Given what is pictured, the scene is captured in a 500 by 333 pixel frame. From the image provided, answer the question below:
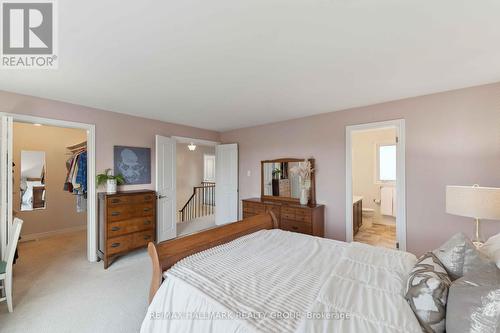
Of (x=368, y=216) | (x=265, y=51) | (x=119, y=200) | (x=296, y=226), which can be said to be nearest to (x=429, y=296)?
(x=265, y=51)

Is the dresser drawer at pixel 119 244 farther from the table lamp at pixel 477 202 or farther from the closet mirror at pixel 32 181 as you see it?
the table lamp at pixel 477 202

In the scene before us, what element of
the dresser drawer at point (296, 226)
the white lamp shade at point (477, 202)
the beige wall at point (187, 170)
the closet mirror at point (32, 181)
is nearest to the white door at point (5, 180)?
the closet mirror at point (32, 181)

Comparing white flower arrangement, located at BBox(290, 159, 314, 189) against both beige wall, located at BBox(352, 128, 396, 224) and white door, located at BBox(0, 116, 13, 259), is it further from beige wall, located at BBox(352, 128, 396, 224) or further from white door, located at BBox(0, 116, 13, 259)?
white door, located at BBox(0, 116, 13, 259)

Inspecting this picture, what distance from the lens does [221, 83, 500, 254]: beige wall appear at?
2.54 m

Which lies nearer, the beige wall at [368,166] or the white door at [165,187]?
the white door at [165,187]

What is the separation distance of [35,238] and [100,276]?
106 inches

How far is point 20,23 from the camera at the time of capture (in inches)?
60.4

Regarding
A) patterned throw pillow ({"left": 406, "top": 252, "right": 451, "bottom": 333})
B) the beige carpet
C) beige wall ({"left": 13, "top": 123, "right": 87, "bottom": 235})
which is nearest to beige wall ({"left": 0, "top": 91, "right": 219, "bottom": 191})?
the beige carpet

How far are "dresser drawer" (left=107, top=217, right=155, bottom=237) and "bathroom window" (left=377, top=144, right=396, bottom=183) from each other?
205 inches

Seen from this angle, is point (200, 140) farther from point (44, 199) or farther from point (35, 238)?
point (35, 238)

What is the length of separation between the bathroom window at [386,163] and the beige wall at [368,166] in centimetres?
9

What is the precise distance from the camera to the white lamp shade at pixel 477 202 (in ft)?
5.90

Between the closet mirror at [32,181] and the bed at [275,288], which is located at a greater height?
the closet mirror at [32,181]

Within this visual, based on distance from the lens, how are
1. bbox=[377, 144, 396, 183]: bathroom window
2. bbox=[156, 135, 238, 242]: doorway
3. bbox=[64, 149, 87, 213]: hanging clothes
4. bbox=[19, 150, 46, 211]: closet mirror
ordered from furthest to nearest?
bbox=[377, 144, 396, 183]: bathroom window → bbox=[19, 150, 46, 211]: closet mirror → bbox=[156, 135, 238, 242]: doorway → bbox=[64, 149, 87, 213]: hanging clothes
